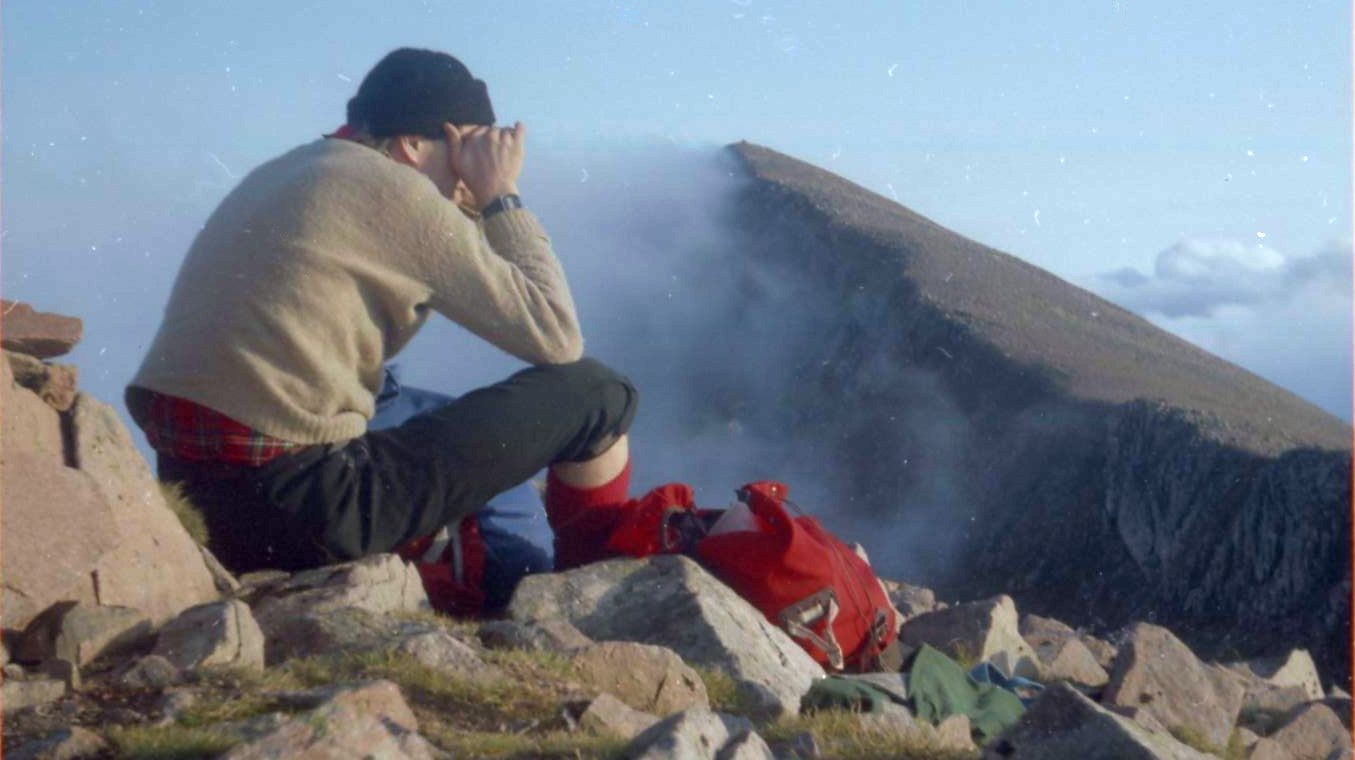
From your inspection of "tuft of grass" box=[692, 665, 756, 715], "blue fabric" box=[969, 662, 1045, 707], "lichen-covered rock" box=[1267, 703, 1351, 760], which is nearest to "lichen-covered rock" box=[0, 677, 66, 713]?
"tuft of grass" box=[692, 665, 756, 715]

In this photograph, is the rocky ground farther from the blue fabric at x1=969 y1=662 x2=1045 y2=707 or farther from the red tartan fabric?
the blue fabric at x1=969 y1=662 x2=1045 y2=707

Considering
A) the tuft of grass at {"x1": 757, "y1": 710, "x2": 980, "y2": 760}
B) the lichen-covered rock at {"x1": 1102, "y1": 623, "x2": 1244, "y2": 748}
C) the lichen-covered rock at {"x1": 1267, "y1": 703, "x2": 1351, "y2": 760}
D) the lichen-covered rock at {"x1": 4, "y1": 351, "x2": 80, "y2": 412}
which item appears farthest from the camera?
the lichen-covered rock at {"x1": 1267, "y1": 703, "x2": 1351, "y2": 760}

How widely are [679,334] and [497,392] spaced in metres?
50.9

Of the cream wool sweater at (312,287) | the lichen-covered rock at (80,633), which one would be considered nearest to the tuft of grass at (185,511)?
the cream wool sweater at (312,287)

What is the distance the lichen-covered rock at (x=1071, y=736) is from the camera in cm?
304

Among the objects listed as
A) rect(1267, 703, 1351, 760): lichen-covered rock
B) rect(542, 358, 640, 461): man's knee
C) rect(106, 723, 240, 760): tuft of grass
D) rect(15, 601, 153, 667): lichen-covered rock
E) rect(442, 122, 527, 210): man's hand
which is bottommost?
rect(15, 601, 153, 667): lichen-covered rock

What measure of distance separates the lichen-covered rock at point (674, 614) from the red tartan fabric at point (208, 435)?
77cm

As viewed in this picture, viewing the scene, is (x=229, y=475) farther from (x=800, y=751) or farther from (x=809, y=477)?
(x=809, y=477)

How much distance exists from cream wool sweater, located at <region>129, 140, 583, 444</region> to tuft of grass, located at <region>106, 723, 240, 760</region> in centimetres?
140

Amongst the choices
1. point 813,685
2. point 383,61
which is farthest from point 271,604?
point 383,61

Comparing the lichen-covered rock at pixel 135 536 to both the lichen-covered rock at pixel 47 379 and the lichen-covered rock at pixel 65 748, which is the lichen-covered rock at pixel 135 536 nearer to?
the lichen-covered rock at pixel 47 379

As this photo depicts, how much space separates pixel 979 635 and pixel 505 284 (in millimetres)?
2089

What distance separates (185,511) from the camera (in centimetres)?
434

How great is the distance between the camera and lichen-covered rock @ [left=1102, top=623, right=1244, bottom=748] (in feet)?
15.9
